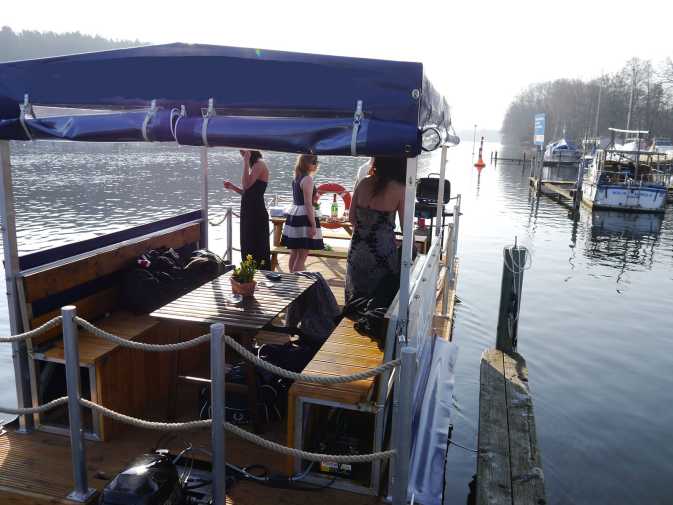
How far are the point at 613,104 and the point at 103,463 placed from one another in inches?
4269

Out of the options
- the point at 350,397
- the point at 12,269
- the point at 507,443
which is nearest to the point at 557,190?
the point at 507,443

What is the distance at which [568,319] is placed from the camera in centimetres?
1238

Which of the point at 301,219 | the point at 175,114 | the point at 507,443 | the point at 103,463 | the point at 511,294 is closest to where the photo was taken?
the point at 175,114

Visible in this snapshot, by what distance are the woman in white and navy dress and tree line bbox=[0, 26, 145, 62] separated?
15440cm

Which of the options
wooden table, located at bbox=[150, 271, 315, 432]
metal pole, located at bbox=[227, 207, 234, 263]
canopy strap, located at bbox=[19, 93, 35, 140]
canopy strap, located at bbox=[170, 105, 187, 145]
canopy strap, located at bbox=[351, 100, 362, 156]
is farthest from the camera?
metal pole, located at bbox=[227, 207, 234, 263]

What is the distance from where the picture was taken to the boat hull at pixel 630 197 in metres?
28.1

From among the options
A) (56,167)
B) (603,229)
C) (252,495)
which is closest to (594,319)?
(252,495)

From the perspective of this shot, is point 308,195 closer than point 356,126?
No

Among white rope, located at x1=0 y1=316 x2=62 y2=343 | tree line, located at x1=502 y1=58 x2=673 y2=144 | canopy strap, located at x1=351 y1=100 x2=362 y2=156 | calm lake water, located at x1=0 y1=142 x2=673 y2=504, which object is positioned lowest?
calm lake water, located at x1=0 y1=142 x2=673 y2=504

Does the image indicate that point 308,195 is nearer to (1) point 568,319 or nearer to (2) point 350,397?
(2) point 350,397

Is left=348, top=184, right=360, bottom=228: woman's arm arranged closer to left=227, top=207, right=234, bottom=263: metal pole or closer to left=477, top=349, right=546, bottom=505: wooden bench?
left=477, top=349, right=546, bottom=505: wooden bench

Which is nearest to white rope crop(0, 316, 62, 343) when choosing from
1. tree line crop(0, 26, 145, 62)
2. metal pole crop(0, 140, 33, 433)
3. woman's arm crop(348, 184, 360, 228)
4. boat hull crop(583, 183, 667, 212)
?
metal pole crop(0, 140, 33, 433)

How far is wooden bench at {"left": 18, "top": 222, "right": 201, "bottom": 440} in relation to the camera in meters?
4.21

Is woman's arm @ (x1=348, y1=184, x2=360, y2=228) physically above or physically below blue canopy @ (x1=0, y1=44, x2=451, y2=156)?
below
